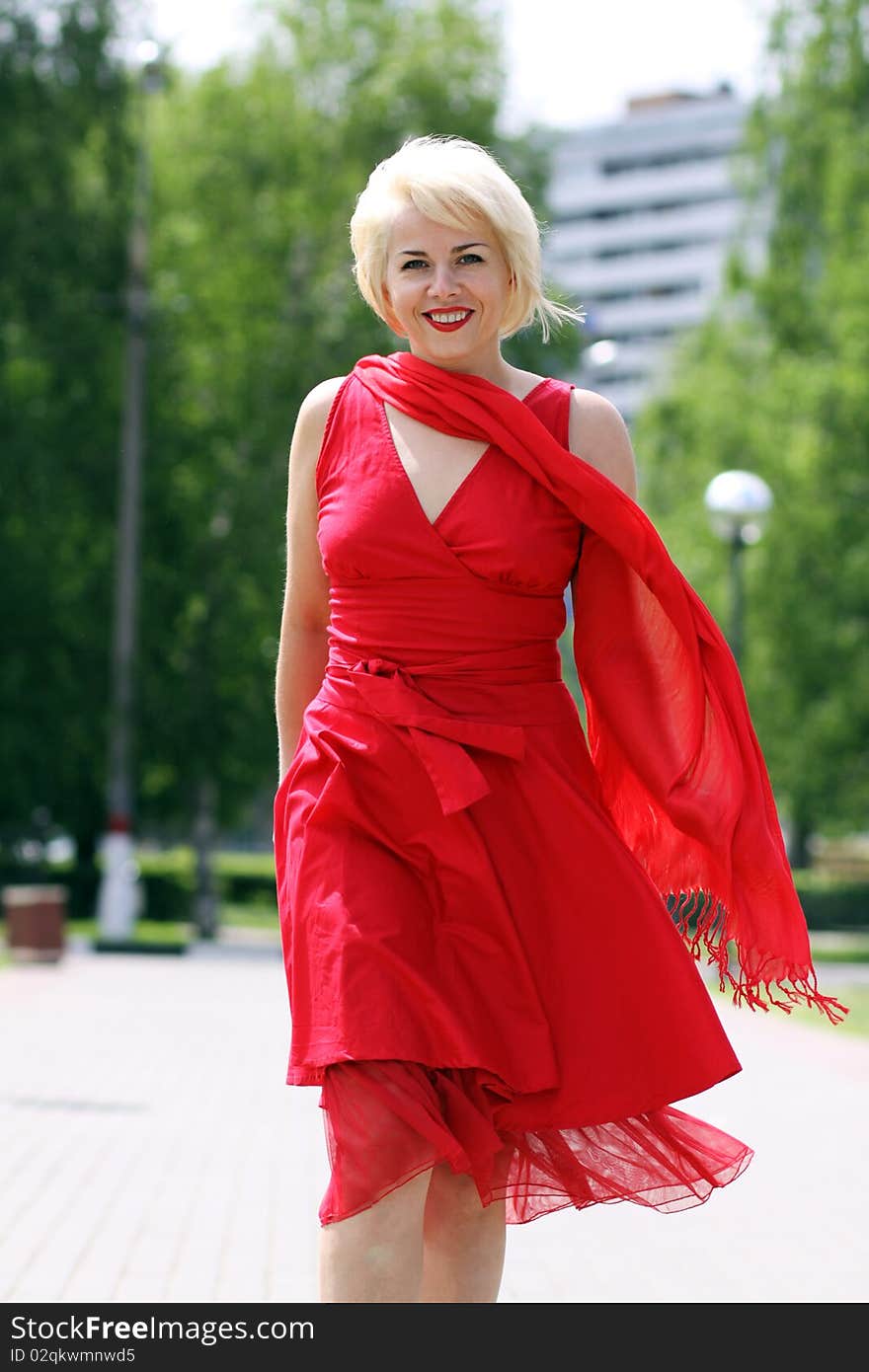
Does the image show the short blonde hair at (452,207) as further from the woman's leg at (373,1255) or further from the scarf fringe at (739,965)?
the woman's leg at (373,1255)

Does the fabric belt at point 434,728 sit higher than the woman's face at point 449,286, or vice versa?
the woman's face at point 449,286

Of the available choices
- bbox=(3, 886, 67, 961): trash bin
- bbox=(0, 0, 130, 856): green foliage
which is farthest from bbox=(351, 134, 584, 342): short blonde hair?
bbox=(0, 0, 130, 856): green foliage

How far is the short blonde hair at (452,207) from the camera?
3.48 m

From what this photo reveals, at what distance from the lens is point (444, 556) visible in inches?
132

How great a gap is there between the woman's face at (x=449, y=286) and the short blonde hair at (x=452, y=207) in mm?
19

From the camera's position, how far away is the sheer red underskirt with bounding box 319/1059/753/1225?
3.20m

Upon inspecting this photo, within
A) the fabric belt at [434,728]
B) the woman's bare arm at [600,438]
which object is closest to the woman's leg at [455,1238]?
the fabric belt at [434,728]

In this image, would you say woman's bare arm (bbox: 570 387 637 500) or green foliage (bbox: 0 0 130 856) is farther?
green foliage (bbox: 0 0 130 856)

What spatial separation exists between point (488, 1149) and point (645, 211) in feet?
426

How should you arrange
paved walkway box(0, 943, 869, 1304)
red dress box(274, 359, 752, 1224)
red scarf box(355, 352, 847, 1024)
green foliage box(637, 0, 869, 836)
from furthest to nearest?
green foliage box(637, 0, 869, 836)
paved walkway box(0, 943, 869, 1304)
red scarf box(355, 352, 847, 1024)
red dress box(274, 359, 752, 1224)

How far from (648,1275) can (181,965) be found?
14990 mm

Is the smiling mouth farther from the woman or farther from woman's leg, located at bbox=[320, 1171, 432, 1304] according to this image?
woman's leg, located at bbox=[320, 1171, 432, 1304]

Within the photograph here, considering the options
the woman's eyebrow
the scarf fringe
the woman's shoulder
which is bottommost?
the scarf fringe

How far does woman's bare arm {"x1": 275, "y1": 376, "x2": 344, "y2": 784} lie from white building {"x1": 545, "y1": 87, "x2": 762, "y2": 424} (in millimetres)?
119482
